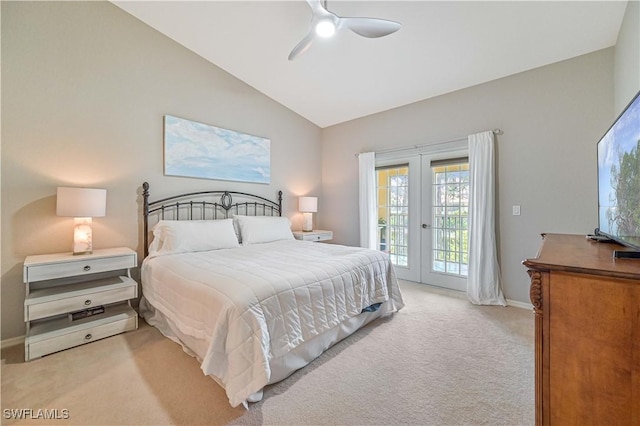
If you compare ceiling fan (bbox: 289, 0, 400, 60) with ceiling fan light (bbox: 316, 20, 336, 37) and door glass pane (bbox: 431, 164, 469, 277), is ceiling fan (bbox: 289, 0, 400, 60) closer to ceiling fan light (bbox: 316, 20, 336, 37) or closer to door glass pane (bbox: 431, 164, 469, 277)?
ceiling fan light (bbox: 316, 20, 336, 37)

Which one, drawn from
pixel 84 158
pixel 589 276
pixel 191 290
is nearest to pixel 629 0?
pixel 589 276

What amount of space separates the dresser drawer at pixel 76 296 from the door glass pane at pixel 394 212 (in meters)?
3.63

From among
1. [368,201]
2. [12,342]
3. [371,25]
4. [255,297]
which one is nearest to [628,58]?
[371,25]

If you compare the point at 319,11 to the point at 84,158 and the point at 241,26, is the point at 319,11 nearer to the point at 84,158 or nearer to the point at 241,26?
the point at 241,26

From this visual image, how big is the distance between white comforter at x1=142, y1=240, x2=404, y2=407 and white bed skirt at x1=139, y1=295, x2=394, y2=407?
13 centimetres

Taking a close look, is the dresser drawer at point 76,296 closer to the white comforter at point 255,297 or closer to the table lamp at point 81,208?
the white comforter at point 255,297

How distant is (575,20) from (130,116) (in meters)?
4.62

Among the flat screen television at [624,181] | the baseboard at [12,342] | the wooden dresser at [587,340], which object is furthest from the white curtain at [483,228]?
the baseboard at [12,342]

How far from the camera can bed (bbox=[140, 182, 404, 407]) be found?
1554 millimetres

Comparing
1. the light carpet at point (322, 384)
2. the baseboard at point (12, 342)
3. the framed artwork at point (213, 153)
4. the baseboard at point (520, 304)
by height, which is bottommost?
the light carpet at point (322, 384)

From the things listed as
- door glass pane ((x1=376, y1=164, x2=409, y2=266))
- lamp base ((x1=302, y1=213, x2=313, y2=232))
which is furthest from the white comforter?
lamp base ((x1=302, y1=213, x2=313, y2=232))

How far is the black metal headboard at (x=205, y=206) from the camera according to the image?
318cm

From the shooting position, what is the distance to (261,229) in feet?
12.3

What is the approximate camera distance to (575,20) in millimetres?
2410
